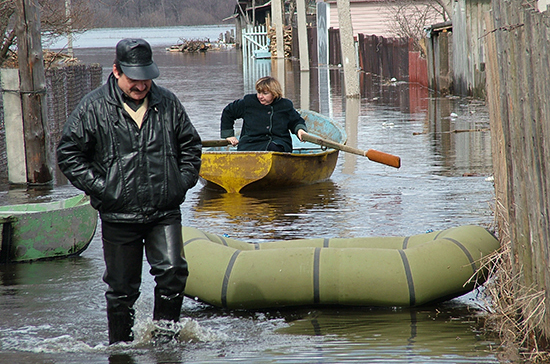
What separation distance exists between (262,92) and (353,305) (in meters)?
4.31

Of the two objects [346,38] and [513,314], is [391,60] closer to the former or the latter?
[346,38]

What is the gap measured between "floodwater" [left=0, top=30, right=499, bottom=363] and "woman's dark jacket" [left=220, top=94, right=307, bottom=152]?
662mm

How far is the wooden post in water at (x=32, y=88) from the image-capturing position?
9.58 meters

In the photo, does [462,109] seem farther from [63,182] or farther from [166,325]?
[166,325]

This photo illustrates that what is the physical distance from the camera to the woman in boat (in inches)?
365

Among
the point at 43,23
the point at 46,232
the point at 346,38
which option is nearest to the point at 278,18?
the point at 346,38

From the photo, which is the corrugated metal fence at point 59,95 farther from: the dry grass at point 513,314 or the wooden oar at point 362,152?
the dry grass at point 513,314

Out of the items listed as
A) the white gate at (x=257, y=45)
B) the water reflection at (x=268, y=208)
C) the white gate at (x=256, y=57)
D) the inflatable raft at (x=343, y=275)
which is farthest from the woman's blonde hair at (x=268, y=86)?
the white gate at (x=257, y=45)

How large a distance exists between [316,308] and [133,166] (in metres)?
1.82

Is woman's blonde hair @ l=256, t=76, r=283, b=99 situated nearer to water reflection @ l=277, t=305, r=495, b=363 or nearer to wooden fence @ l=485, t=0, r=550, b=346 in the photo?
water reflection @ l=277, t=305, r=495, b=363

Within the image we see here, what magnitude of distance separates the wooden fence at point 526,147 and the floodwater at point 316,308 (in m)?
0.40

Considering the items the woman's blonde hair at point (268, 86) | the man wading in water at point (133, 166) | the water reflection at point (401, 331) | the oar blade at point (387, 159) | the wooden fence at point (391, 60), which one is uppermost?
the wooden fence at point (391, 60)

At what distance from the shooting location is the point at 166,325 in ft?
14.9

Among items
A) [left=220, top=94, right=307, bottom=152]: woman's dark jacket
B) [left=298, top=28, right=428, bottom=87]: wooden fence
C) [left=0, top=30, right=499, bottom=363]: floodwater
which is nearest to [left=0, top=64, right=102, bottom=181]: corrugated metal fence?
[left=0, top=30, right=499, bottom=363]: floodwater
